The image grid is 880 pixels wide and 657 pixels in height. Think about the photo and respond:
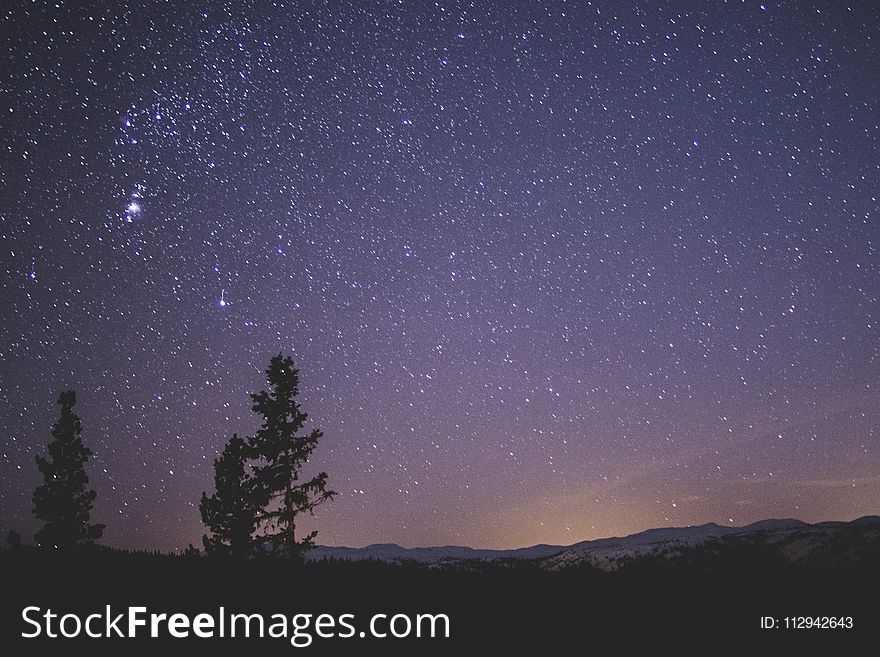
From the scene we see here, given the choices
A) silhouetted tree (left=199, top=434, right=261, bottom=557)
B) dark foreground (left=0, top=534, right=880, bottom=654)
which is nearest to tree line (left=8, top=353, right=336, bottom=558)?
silhouetted tree (left=199, top=434, right=261, bottom=557)

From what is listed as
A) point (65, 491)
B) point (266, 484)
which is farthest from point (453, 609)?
point (65, 491)

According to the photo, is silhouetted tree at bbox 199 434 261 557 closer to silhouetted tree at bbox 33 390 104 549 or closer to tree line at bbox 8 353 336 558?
tree line at bbox 8 353 336 558

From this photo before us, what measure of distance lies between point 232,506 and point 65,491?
47.5ft

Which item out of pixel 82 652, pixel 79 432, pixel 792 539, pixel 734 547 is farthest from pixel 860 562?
pixel 79 432

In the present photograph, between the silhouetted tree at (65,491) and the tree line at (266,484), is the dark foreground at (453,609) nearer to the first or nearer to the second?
the tree line at (266,484)

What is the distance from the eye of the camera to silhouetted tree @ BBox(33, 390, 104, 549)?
94.3 feet

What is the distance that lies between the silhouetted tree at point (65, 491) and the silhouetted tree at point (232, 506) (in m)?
→ 12.6

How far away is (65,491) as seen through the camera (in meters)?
29.2

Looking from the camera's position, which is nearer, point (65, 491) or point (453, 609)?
point (453, 609)

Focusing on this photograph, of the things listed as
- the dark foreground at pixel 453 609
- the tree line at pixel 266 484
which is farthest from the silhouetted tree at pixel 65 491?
the dark foreground at pixel 453 609

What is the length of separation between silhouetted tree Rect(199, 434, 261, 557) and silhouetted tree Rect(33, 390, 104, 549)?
12599 millimetres

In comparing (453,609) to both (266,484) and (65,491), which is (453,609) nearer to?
(266,484)

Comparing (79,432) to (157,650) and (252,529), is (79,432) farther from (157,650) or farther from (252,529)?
(157,650)

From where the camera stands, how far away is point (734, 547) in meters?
37.4
